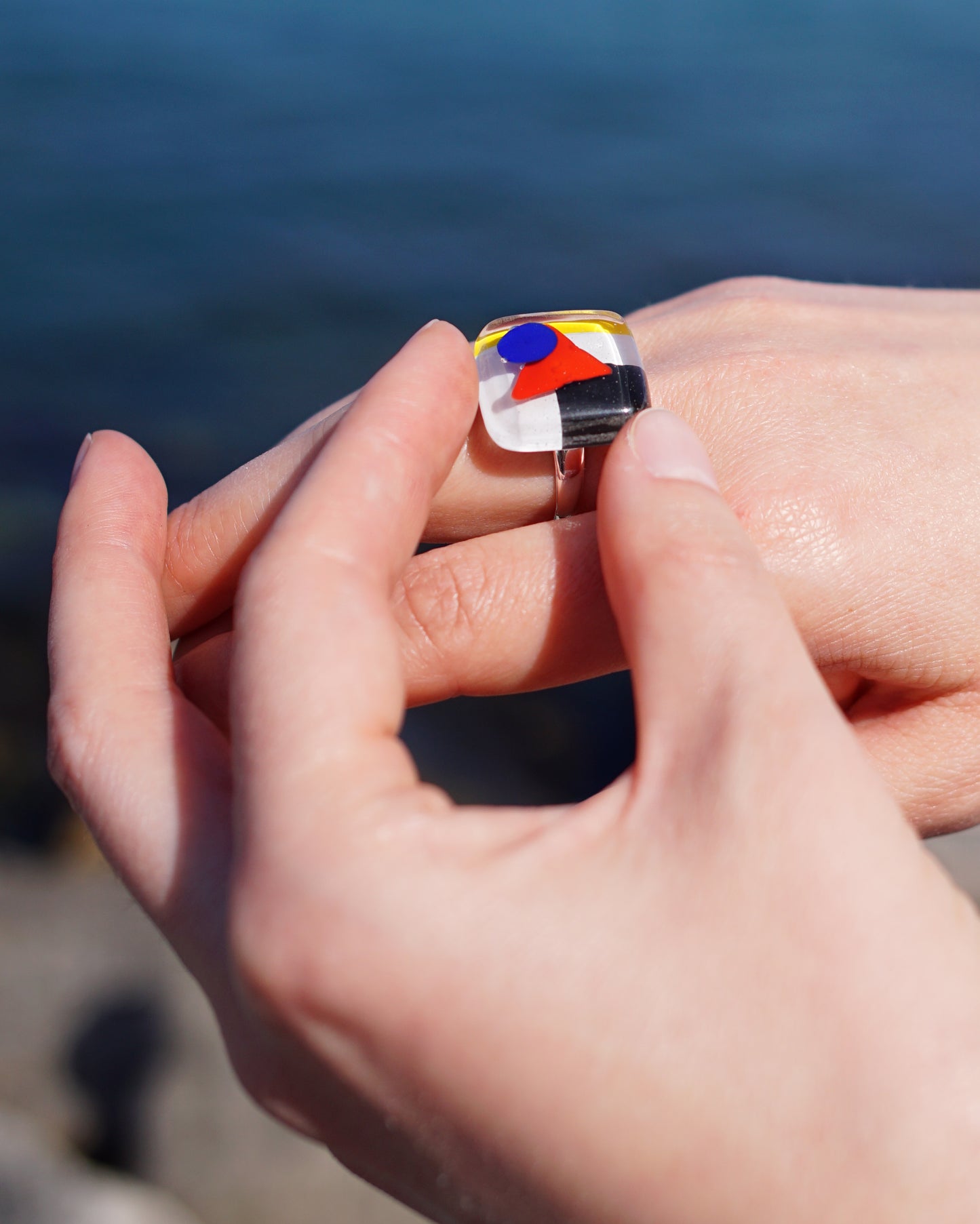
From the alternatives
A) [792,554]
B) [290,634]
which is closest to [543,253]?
[792,554]

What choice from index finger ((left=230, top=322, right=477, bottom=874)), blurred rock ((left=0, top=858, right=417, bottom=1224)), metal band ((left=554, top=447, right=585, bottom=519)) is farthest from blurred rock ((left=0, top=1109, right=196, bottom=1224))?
metal band ((left=554, top=447, right=585, bottom=519))

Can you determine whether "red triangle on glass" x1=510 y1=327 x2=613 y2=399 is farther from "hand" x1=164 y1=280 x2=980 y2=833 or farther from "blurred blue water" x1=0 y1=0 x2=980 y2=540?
"blurred blue water" x1=0 y1=0 x2=980 y2=540

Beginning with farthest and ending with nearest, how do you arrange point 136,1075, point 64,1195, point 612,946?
point 136,1075
point 64,1195
point 612,946

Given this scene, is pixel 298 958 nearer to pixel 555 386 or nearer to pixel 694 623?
pixel 694 623

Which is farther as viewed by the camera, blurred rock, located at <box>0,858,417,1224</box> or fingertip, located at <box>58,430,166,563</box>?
blurred rock, located at <box>0,858,417,1224</box>

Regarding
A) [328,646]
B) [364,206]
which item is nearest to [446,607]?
[328,646]

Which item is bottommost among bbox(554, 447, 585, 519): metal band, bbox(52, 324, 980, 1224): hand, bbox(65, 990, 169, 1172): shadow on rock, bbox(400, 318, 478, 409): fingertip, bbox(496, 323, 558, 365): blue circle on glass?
bbox(65, 990, 169, 1172): shadow on rock

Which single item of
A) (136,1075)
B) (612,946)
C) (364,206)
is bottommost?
(136,1075)

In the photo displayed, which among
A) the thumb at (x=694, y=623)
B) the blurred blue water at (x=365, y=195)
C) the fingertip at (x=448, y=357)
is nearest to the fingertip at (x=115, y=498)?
the fingertip at (x=448, y=357)
